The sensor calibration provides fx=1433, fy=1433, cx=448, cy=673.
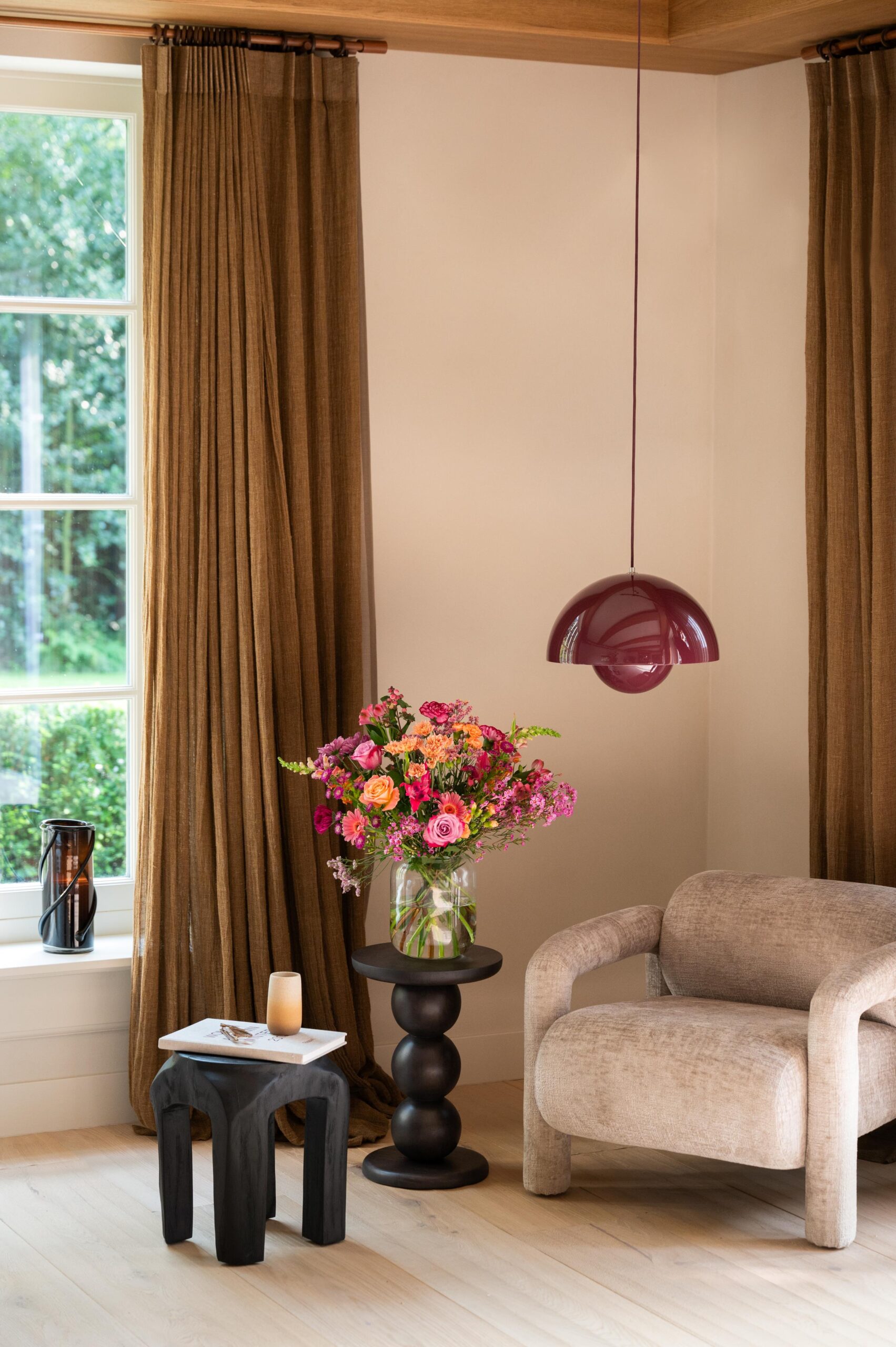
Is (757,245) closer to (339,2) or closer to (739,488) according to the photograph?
(739,488)

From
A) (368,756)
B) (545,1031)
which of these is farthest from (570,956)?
(368,756)

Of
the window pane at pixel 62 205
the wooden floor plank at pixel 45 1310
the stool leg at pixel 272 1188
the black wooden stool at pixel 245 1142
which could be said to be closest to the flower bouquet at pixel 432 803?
the black wooden stool at pixel 245 1142

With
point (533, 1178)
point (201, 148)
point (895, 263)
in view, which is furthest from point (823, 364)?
point (533, 1178)

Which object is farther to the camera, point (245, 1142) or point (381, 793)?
point (381, 793)

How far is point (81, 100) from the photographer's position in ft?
12.5

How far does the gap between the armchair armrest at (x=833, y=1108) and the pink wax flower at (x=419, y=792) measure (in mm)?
940

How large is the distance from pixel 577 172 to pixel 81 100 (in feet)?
4.62

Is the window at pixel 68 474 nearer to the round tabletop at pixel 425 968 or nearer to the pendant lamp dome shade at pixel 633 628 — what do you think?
the round tabletop at pixel 425 968

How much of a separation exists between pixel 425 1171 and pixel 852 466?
2.10 metres

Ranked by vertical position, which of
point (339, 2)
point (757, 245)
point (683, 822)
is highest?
point (339, 2)

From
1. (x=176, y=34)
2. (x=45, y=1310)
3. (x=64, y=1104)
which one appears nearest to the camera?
(x=45, y=1310)

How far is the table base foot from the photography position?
3.36 metres

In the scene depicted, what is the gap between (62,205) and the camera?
383 cm

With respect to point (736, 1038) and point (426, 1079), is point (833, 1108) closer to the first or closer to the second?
point (736, 1038)
